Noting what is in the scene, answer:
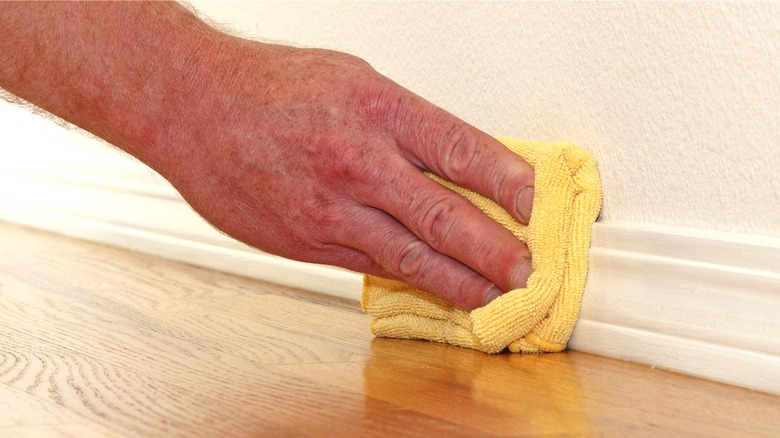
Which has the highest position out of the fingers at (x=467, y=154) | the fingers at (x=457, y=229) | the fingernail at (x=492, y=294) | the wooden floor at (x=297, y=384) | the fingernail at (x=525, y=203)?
the fingers at (x=467, y=154)

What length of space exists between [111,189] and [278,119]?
36.0 inches

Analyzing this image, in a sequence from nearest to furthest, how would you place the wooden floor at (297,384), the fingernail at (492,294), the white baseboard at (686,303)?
the wooden floor at (297,384)
the white baseboard at (686,303)
the fingernail at (492,294)

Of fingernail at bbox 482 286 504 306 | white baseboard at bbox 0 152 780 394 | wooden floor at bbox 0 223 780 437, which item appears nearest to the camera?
wooden floor at bbox 0 223 780 437

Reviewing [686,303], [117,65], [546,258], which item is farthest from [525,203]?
[117,65]

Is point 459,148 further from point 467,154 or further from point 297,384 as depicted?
point 297,384

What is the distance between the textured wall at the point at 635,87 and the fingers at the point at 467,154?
0.28 ft

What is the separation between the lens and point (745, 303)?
2.33 ft

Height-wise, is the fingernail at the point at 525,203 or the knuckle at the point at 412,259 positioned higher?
the fingernail at the point at 525,203

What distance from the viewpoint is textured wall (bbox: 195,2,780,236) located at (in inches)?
27.5

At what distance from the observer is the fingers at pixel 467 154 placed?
792mm

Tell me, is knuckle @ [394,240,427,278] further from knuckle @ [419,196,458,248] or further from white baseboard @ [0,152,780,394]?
white baseboard @ [0,152,780,394]

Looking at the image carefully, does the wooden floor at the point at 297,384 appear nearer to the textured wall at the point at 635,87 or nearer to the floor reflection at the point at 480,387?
the floor reflection at the point at 480,387

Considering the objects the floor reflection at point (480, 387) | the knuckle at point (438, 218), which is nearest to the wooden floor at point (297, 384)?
the floor reflection at point (480, 387)

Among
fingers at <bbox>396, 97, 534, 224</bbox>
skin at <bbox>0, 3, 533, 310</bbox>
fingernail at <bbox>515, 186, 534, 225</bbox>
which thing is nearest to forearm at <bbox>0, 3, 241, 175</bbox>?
skin at <bbox>0, 3, 533, 310</bbox>
